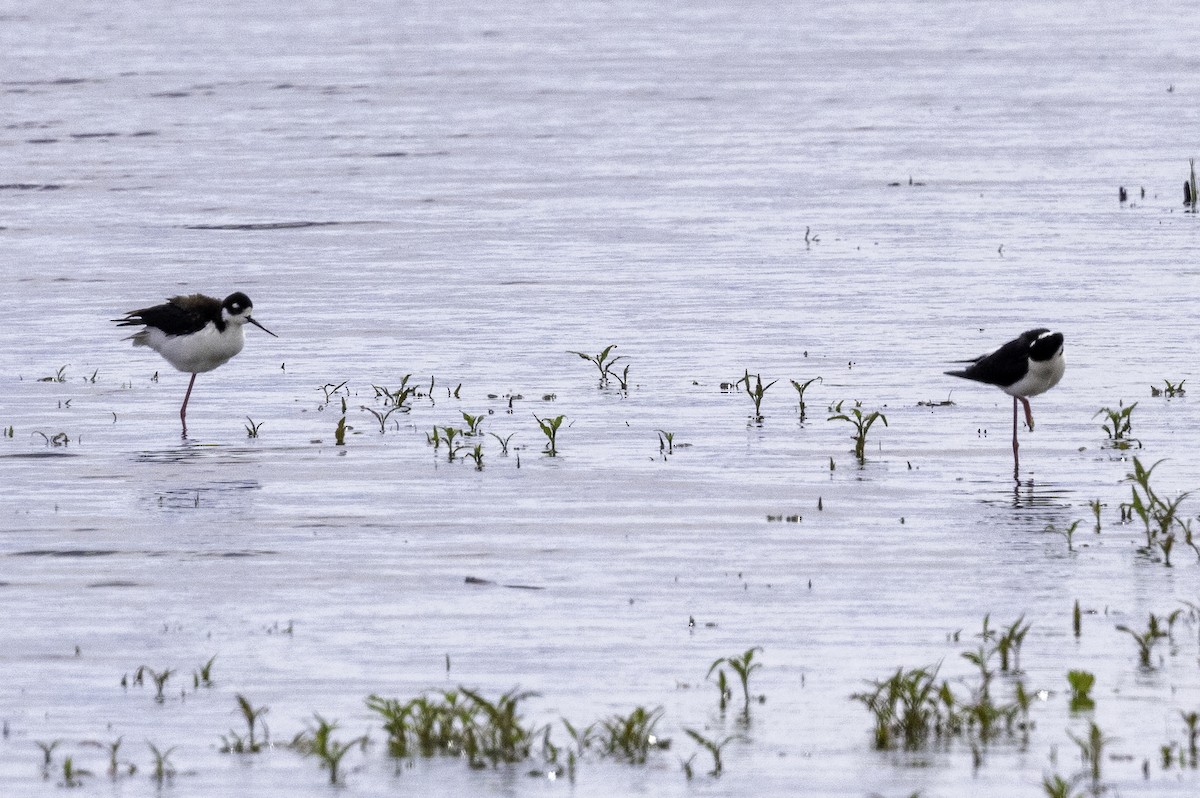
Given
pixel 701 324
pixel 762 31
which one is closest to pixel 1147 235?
pixel 701 324

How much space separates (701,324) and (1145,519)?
9035 mm

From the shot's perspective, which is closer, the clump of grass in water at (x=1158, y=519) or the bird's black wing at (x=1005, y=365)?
the clump of grass in water at (x=1158, y=519)

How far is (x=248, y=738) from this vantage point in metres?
8.62

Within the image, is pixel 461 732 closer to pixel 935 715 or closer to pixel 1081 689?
pixel 935 715

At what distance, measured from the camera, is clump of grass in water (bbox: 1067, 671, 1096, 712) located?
876cm

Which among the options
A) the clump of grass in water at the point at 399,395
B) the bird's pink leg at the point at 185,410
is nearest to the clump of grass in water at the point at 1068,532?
the clump of grass in water at the point at 399,395

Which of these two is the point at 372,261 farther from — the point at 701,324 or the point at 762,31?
the point at 762,31

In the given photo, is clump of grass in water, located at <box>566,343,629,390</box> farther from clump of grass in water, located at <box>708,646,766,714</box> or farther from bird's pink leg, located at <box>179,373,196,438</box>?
clump of grass in water, located at <box>708,646,766,714</box>

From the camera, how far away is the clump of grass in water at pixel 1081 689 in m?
8.76

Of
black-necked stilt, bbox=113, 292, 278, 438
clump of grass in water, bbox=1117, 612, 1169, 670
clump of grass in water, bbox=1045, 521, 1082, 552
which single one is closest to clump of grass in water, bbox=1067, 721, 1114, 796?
clump of grass in water, bbox=1117, 612, 1169, 670

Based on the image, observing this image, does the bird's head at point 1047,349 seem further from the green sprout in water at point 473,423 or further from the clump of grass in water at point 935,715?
the clump of grass in water at point 935,715

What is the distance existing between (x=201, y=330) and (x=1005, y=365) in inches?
233

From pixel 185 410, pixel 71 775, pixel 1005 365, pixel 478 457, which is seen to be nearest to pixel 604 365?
pixel 185 410

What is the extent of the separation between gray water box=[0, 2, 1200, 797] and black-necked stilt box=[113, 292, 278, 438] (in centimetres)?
39
